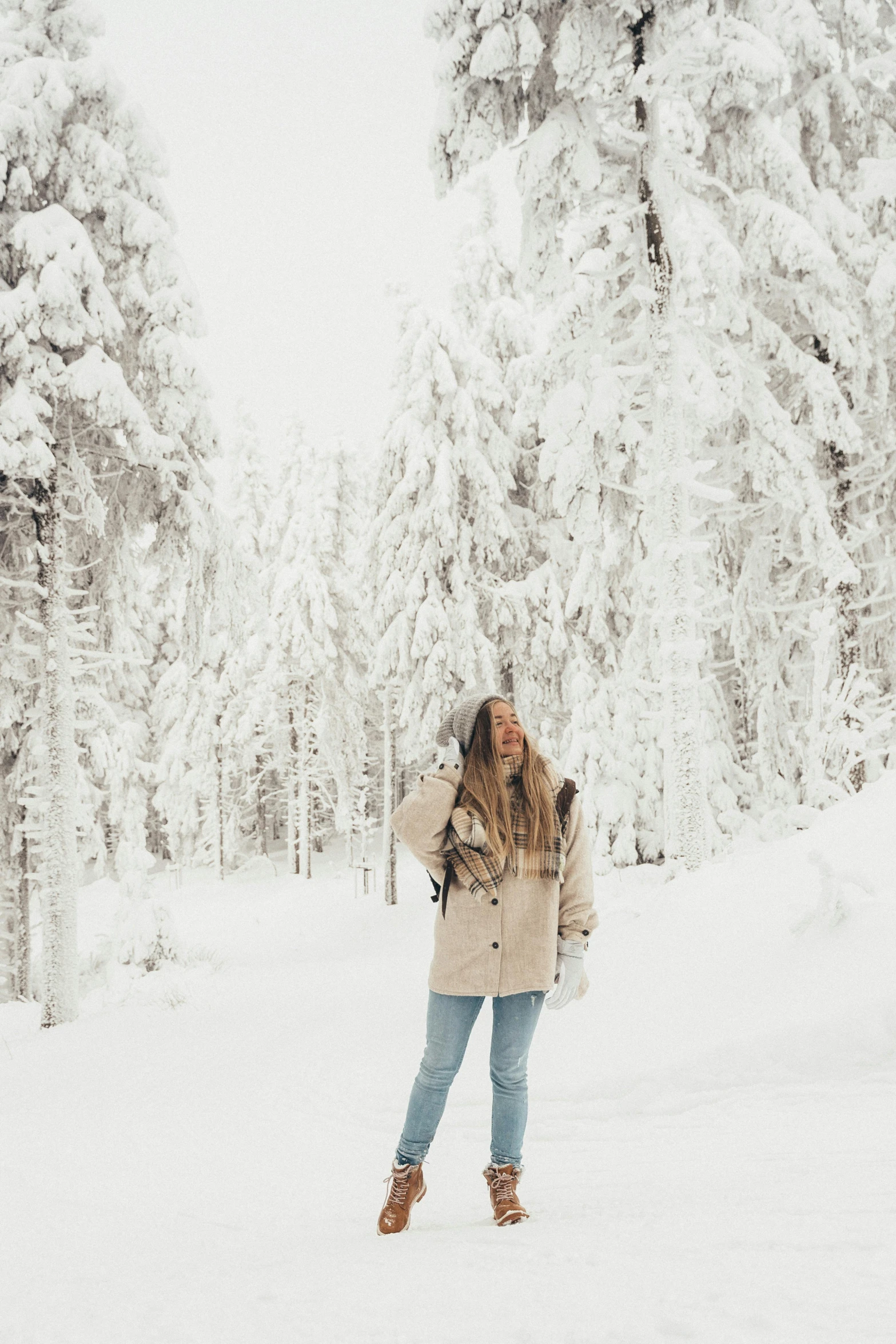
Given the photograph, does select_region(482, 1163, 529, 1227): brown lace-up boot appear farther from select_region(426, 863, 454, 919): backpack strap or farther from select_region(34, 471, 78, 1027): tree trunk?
select_region(34, 471, 78, 1027): tree trunk

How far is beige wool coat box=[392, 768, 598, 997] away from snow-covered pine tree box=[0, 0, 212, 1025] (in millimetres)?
7855

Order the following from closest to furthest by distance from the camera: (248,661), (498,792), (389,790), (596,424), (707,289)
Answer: (498,792) → (596,424) → (707,289) → (389,790) → (248,661)

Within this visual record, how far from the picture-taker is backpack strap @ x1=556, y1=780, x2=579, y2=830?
10.8ft

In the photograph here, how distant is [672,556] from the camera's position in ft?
32.8

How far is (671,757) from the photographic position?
998 cm

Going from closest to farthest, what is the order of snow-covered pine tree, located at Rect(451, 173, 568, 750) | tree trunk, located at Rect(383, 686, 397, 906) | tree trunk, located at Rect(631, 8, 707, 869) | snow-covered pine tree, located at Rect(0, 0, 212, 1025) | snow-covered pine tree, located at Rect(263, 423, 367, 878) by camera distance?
1. snow-covered pine tree, located at Rect(0, 0, 212, 1025)
2. tree trunk, located at Rect(631, 8, 707, 869)
3. snow-covered pine tree, located at Rect(451, 173, 568, 750)
4. tree trunk, located at Rect(383, 686, 397, 906)
5. snow-covered pine tree, located at Rect(263, 423, 367, 878)

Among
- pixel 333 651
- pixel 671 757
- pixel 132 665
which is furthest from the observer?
A: pixel 333 651

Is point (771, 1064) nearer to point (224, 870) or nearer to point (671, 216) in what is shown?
point (671, 216)

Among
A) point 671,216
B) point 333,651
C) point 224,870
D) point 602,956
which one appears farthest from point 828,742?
point 224,870

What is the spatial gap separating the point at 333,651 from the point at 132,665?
224 inches

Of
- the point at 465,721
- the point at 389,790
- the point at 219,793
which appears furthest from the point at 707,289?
the point at 219,793

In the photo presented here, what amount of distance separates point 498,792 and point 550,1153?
2176mm

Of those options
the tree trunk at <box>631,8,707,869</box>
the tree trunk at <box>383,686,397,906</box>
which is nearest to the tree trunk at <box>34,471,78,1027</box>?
the tree trunk at <box>631,8,707,869</box>

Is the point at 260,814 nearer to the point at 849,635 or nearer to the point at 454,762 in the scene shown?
the point at 849,635
